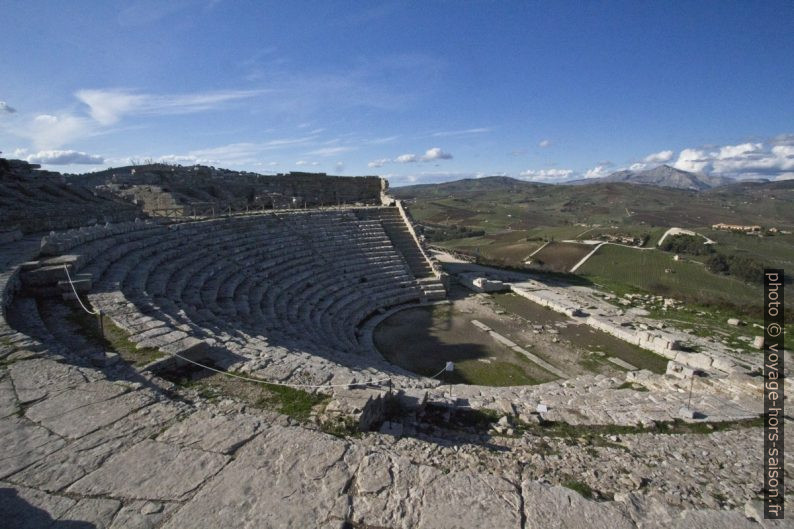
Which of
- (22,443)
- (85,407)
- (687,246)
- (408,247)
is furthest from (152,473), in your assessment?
(687,246)

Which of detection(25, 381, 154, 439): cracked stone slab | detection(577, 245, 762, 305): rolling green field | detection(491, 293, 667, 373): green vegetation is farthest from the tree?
detection(25, 381, 154, 439): cracked stone slab

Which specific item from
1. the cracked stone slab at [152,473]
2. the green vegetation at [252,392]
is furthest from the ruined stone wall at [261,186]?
the cracked stone slab at [152,473]

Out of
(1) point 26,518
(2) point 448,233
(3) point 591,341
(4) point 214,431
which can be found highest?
(1) point 26,518

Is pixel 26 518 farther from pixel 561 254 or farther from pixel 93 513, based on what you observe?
pixel 561 254

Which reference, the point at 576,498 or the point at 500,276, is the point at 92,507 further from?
the point at 500,276

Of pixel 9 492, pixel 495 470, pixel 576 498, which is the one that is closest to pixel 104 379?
pixel 9 492

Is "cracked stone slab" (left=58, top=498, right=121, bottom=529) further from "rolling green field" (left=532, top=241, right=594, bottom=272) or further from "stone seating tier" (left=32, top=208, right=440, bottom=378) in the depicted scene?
"rolling green field" (left=532, top=241, right=594, bottom=272)
